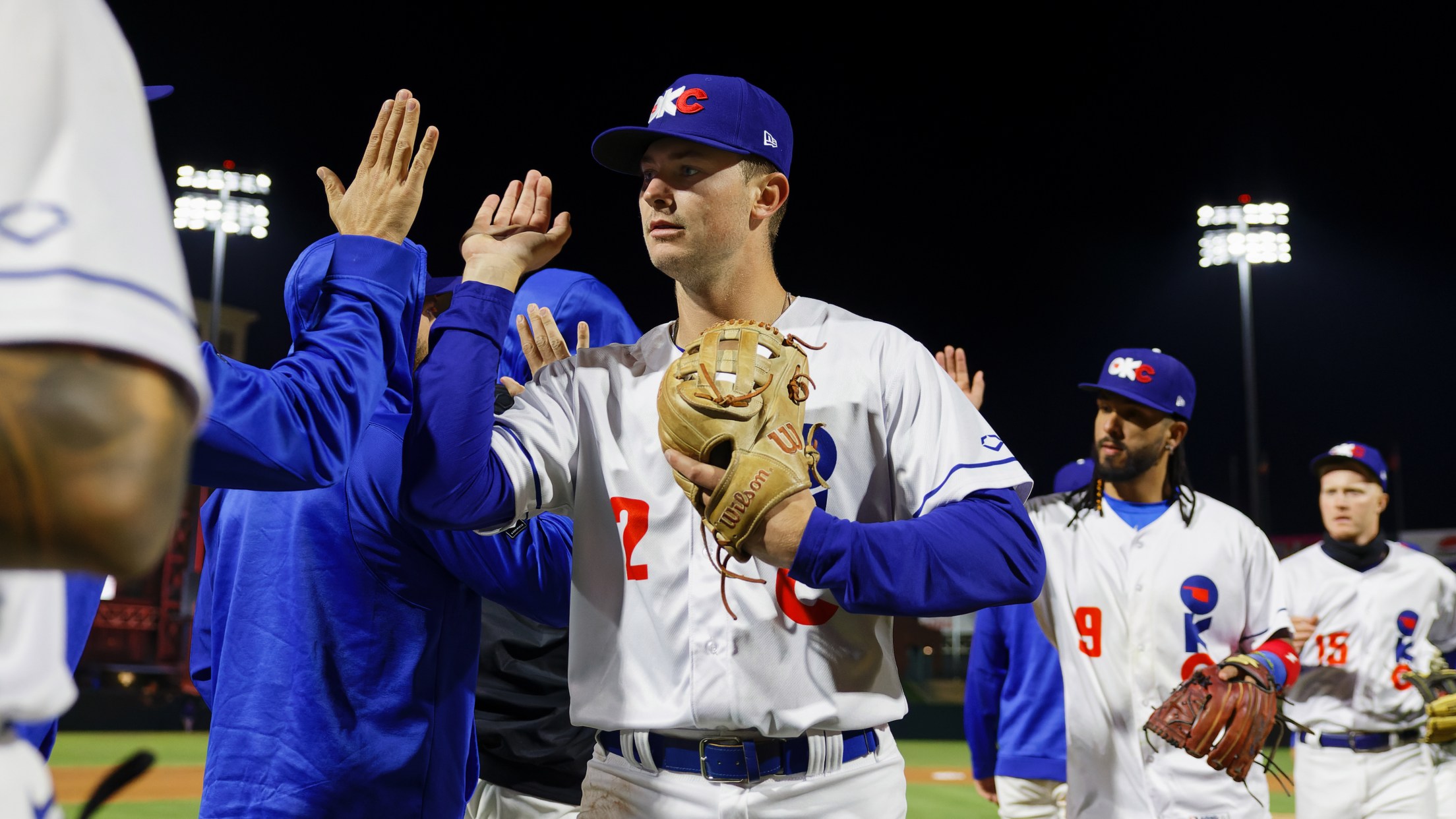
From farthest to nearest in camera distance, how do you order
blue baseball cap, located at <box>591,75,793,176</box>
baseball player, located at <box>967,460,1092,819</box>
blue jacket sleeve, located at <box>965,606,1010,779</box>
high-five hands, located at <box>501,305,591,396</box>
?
blue jacket sleeve, located at <box>965,606,1010,779</box> → baseball player, located at <box>967,460,1092,819</box> → high-five hands, located at <box>501,305,591,396</box> → blue baseball cap, located at <box>591,75,793,176</box>

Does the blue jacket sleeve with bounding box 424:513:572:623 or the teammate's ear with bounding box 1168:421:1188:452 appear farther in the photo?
the teammate's ear with bounding box 1168:421:1188:452

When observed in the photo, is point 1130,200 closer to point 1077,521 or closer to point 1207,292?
point 1207,292

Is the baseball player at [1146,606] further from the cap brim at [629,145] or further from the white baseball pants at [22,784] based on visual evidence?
the white baseball pants at [22,784]

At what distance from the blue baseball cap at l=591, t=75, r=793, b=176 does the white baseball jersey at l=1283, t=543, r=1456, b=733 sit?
5992 mm

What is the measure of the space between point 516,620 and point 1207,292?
41964 mm

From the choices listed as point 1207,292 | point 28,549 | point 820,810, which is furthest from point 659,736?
point 1207,292

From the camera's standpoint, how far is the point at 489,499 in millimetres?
2172

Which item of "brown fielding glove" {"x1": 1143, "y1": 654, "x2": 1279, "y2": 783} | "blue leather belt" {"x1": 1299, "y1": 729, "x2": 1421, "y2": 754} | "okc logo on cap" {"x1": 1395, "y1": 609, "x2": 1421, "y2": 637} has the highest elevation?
"brown fielding glove" {"x1": 1143, "y1": 654, "x2": 1279, "y2": 783}

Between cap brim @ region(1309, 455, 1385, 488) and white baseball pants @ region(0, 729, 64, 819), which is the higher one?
cap brim @ region(1309, 455, 1385, 488)

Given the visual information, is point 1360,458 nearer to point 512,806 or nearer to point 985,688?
point 985,688

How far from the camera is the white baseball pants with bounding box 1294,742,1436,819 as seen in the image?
6.81 meters

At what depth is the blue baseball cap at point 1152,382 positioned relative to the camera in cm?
491

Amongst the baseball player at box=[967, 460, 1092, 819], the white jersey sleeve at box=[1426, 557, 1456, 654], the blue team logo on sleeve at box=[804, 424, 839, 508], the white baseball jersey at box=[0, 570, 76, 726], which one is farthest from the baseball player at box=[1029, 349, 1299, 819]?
the white baseball jersey at box=[0, 570, 76, 726]

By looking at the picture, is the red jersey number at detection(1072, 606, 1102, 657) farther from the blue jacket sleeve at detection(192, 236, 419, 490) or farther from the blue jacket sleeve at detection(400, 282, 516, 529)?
the blue jacket sleeve at detection(192, 236, 419, 490)
